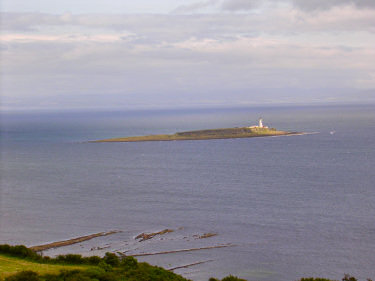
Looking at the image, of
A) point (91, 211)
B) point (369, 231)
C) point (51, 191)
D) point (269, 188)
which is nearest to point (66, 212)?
point (91, 211)

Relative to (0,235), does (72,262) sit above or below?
above

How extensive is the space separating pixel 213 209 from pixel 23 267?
2529cm

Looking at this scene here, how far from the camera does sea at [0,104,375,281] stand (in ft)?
94.2

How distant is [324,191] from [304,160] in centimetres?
2342

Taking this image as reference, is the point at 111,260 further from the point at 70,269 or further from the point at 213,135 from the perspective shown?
the point at 213,135

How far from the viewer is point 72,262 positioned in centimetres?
1825

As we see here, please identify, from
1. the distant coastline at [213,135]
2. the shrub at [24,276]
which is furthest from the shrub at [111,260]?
the distant coastline at [213,135]

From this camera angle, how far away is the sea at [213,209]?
28703 millimetres

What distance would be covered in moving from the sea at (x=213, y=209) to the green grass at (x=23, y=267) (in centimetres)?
1045

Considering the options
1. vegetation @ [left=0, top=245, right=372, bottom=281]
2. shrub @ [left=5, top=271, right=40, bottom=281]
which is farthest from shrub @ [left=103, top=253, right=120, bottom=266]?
shrub @ [left=5, top=271, right=40, bottom=281]

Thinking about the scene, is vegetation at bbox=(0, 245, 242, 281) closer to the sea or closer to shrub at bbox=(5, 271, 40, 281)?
shrub at bbox=(5, 271, 40, 281)

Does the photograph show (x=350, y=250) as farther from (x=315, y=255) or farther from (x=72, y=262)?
(x=72, y=262)

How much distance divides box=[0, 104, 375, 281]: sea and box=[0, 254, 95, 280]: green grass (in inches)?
411

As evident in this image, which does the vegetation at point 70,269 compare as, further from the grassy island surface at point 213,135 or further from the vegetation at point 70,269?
the grassy island surface at point 213,135
